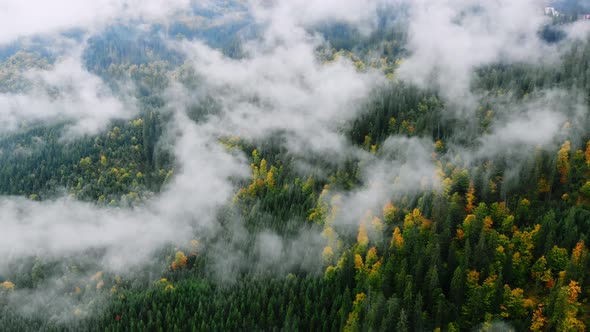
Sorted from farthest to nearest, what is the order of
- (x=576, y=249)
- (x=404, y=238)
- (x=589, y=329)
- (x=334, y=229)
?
1. (x=334, y=229)
2. (x=404, y=238)
3. (x=576, y=249)
4. (x=589, y=329)

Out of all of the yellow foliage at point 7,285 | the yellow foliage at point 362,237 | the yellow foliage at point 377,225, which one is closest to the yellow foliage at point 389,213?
the yellow foliage at point 377,225

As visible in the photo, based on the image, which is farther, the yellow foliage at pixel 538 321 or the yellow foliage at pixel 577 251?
the yellow foliage at pixel 577 251

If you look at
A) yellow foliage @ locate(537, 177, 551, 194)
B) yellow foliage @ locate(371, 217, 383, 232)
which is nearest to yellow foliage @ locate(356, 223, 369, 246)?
yellow foliage @ locate(371, 217, 383, 232)

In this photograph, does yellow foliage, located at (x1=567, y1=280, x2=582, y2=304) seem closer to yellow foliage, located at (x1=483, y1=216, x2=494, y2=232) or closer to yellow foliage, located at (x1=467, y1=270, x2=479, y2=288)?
yellow foliage, located at (x1=467, y1=270, x2=479, y2=288)

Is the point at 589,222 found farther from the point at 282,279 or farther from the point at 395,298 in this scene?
the point at 282,279

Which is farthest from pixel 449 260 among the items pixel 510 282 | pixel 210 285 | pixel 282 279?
pixel 210 285

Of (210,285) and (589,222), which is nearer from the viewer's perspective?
(589,222)

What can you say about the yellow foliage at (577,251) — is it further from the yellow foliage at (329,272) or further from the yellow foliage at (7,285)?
the yellow foliage at (7,285)

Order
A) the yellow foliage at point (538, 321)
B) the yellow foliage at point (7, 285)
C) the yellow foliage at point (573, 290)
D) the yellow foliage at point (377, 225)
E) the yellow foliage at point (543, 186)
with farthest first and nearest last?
the yellow foliage at point (7, 285), the yellow foliage at point (377, 225), the yellow foliage at point (543, 186), the yellow foliage at point (573, 290), the yellow foliage at point (538, 321)

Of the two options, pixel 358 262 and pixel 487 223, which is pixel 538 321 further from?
pixel 358 262

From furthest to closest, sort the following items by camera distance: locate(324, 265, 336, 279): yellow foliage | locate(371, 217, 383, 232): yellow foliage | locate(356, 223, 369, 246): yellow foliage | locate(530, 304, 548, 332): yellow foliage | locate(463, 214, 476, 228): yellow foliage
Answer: locate(371, 217, 383, 232): yellow foliage
locate(356, 223, 369, 246): yellow foliage
locate(324, 265, 336, 279): yellow foliage
locate(463, 214, 476, 228): yellow foliage
locate(530, 304, 548, 332): yellow foliage

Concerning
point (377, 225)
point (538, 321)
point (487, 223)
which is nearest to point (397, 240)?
point (377, 225)
